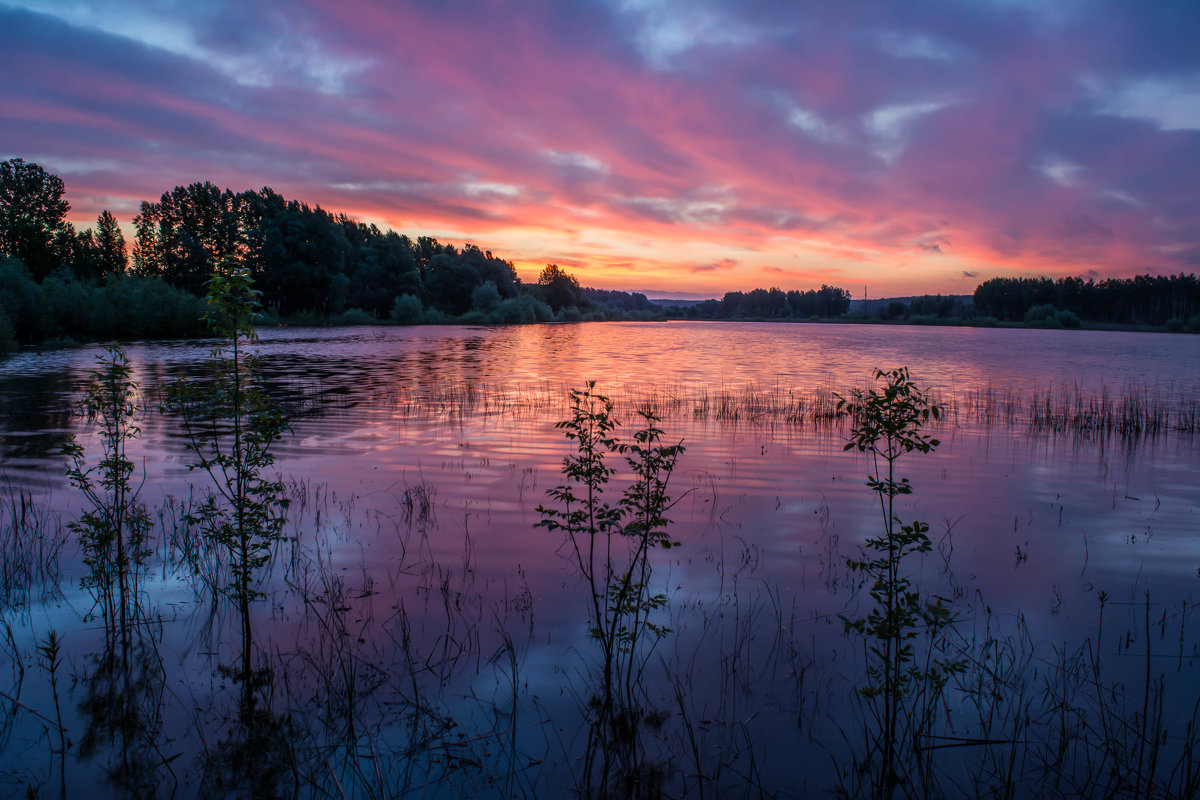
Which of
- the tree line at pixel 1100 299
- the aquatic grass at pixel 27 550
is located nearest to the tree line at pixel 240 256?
the aquatic grass at pixel 27 550

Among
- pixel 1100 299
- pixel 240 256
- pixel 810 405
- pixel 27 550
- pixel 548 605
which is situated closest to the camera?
pixel 548 605

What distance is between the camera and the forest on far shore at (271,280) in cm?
6134

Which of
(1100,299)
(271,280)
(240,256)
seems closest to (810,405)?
(240,256)

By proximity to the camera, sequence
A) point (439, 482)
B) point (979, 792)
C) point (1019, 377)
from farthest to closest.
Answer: point (1019, 377) < point (439, 482) < point (979, 792)

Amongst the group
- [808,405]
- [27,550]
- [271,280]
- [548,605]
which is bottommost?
[548,605]

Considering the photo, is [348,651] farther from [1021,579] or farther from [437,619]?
[1021,579]

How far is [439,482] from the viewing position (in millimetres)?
12492

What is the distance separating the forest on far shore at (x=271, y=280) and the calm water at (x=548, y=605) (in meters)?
43.2

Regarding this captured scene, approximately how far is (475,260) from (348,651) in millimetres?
132568

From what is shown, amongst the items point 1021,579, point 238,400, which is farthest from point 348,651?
point 1021,579

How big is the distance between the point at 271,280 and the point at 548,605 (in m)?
104

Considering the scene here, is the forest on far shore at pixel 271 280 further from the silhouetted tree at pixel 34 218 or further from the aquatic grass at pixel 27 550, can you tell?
the aquatic grass at pixel 27 550

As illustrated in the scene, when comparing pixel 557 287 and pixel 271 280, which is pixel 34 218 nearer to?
pixel 271 280

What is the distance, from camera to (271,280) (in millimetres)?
96812
